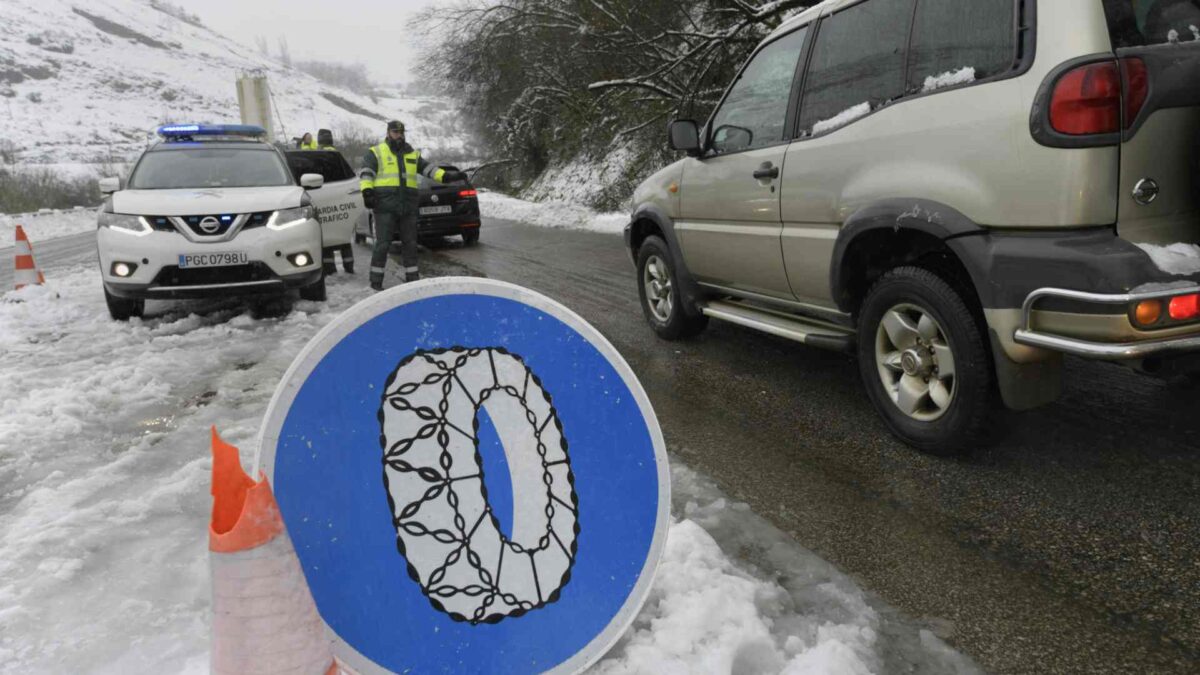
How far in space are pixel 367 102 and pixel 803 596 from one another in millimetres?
157361

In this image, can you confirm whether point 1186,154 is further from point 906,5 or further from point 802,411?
point 802,411

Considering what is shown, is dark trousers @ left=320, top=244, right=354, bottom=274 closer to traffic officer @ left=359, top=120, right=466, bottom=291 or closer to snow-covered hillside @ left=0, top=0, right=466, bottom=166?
traffic officer @ left=359, top=120, right=466, bottom=291

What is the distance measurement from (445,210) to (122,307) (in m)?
7.22

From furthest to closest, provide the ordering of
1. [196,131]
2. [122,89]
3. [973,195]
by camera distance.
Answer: [122,89], [196,131], [973,195]

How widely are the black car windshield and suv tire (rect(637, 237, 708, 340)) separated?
4110 mm

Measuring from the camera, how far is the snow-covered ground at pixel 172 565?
6.61 feet

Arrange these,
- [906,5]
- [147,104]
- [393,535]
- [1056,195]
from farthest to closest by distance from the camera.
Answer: [147,104] → [906,5] → [1056,195] → [393,535]

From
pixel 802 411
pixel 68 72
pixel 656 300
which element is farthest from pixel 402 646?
pixel 68 72

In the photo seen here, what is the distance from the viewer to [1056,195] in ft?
8.32

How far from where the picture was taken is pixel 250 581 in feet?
4.38

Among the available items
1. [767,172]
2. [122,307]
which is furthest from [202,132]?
[767,172]

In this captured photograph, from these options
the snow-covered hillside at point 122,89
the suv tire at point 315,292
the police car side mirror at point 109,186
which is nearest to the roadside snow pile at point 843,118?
the suv tire at point 315,292

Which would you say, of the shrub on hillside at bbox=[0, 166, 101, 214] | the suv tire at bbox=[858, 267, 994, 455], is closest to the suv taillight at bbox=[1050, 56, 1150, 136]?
the suv tire at bbox=[858, 267, 994, 455]

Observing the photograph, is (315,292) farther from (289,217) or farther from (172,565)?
(172,565)
